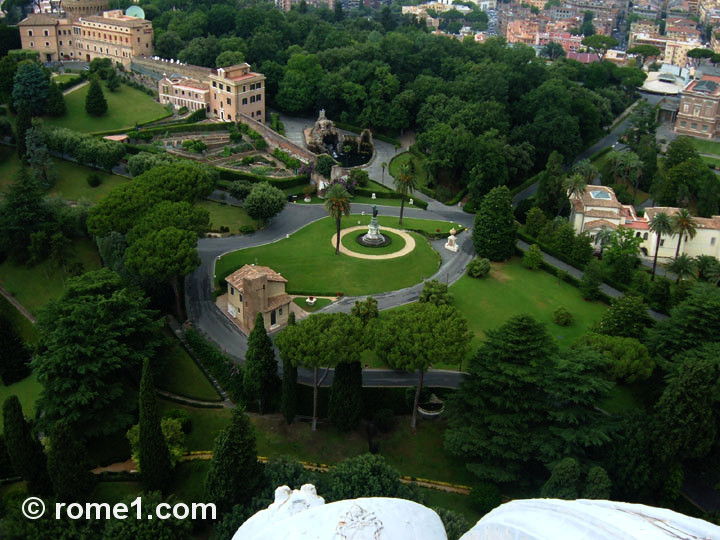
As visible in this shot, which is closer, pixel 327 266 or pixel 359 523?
pixel 359 523

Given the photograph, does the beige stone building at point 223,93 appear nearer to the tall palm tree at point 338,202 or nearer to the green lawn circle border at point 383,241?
the green lawn circle border at point 383,241

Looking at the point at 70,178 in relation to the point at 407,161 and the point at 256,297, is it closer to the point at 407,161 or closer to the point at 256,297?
the point at 256,297

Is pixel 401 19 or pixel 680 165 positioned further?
pixel 401 19

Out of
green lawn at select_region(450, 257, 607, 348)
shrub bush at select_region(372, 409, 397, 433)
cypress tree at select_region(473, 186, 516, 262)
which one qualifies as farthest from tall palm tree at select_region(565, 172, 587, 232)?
shrub bush at select_region(372, 409, 397, 433)

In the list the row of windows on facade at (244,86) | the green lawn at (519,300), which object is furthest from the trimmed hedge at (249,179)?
the green lawn at (519,300)

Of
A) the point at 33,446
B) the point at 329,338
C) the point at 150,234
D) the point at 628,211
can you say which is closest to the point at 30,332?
the point at 150,234

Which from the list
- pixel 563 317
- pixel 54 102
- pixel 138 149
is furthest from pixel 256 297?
pixel 54 102

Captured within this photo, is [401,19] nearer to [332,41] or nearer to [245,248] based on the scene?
[332,41]
